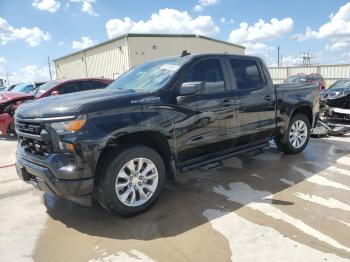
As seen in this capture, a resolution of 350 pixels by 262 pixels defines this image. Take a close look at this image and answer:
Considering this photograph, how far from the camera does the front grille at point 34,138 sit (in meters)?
3.61

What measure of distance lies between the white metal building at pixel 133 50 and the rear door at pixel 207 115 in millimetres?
21580

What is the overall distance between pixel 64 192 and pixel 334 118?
8.69 m

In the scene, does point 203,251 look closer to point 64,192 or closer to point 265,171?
point 64,192

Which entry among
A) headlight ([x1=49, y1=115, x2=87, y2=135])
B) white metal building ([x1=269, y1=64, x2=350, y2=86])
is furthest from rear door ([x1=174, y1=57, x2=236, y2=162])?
white metal building ([x1=269, y1=64, x2=350, y2=86])

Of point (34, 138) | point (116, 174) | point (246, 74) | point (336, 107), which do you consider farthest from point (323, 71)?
point (34, 138)

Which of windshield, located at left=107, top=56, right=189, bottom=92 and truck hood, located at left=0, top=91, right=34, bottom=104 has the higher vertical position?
windshield, located at left=107, top=56, right=189, bottom=92

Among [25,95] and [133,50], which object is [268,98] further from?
[133,50]

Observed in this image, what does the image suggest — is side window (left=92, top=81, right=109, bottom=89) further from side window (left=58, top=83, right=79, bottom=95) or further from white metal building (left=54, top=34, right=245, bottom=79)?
white metal building (left=54, top=34, right=245, bottom=79)

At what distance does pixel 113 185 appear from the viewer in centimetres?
371

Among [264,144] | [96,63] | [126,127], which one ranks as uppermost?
[96,63]

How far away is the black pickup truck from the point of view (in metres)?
3.52

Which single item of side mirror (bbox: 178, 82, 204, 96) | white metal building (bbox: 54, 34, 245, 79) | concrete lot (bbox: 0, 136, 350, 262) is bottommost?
concrete lot (bbox: 0, 136, 350, 262)

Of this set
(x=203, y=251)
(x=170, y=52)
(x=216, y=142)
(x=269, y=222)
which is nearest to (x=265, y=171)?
(x=216, y=142)

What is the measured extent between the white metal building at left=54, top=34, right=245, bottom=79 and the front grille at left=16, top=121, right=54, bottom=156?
74.5 feet
